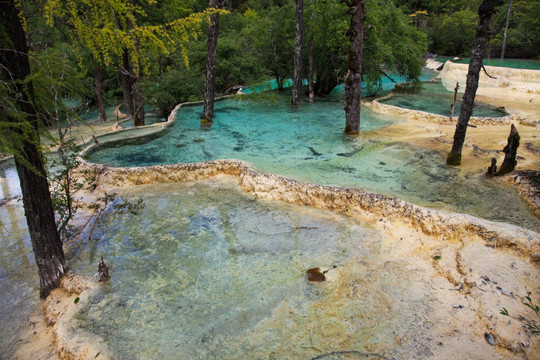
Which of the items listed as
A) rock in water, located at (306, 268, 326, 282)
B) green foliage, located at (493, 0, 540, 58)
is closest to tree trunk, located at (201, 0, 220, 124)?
rock in water, located at (306, 268, 326, 282)

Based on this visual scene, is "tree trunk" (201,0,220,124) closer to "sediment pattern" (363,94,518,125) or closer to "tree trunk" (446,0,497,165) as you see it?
"sediment pattern" (363,94,518,125)

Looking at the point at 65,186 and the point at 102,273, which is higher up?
the point at 65,186

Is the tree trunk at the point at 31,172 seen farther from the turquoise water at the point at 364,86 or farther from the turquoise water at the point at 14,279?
the turquoise water at the point at 364,86

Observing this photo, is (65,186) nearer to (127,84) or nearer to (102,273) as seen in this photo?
(102,273)

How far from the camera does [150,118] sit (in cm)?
1931

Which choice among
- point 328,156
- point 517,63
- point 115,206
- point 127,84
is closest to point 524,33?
point 517,63

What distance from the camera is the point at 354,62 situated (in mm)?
11531

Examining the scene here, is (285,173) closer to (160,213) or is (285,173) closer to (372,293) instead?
(160,213)

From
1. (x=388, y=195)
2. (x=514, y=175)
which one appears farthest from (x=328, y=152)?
(x=514, y=175)

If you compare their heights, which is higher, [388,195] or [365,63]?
[365,63]

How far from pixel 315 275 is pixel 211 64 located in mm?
10943

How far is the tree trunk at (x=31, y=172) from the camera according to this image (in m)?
4.36

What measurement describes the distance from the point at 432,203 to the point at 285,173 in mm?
3401

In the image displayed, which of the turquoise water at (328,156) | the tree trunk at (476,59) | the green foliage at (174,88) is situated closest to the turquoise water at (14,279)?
the turquoise water at (328,156)
